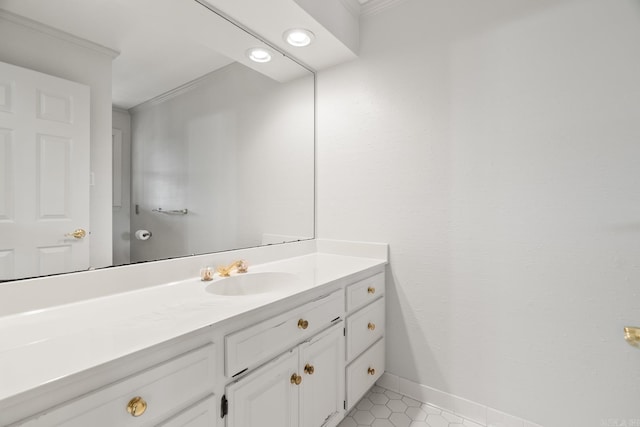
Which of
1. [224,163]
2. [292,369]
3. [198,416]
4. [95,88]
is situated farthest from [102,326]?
[224,163]

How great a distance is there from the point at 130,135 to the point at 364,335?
1392mm

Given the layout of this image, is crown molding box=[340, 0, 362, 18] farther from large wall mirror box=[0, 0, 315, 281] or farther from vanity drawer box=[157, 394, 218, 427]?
vanity drawer box=[157, 394, 218, 427]

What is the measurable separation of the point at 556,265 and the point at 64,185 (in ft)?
6.29

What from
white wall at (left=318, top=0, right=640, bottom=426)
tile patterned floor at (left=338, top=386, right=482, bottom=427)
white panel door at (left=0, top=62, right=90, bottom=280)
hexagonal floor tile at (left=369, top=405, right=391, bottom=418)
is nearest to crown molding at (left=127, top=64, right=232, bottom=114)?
white panel door at (left=0, top=62, right=90, bottom=280)

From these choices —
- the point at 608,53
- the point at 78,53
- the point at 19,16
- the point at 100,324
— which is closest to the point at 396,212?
the point at 608,53

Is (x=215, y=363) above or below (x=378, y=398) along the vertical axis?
above

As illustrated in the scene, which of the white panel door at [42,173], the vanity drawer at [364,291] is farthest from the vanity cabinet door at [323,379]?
the white panel door at [42,173]

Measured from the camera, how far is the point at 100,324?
0.80 meters

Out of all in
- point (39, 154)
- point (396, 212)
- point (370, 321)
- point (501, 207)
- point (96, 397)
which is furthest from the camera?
point (396, 212)

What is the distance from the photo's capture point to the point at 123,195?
112cm

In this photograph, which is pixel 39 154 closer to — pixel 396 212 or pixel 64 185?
pixel 64 185

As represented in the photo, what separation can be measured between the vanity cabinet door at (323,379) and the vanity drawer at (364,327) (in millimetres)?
83

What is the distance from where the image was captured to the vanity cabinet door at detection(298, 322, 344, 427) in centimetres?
113

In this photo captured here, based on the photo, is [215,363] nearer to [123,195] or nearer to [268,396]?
[268,396]
